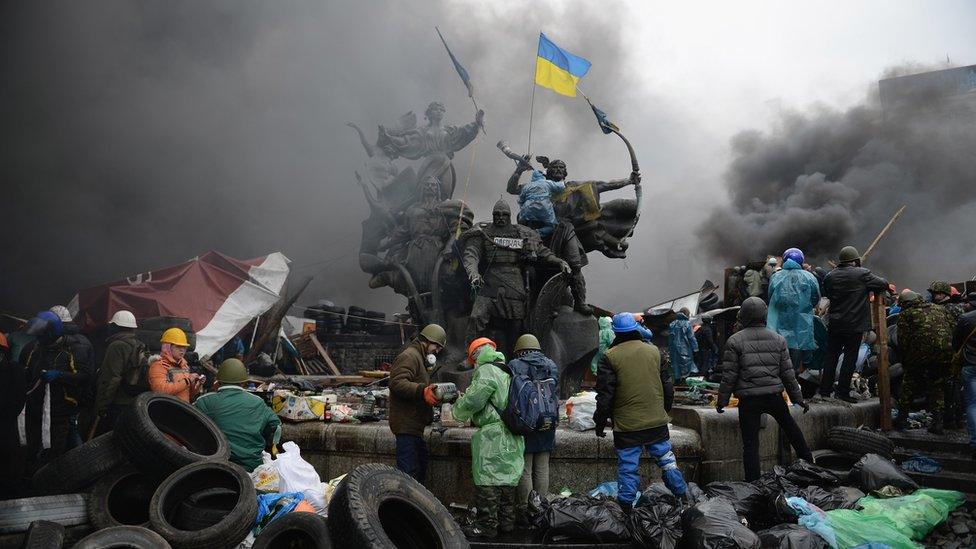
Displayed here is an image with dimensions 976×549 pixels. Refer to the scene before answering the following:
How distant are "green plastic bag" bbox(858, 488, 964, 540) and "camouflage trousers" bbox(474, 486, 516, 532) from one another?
2.76m

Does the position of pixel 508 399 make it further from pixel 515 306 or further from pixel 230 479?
pixel 515 306

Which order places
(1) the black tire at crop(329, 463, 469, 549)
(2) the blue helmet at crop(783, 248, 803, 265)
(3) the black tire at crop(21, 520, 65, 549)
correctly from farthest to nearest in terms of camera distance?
(2) the blue helmet at crop(783, 248, 803, 265) → (1) the black tire at crop(329, 463, 469, 549) → (3) the black tire at crop(21, 520, 65, 549)

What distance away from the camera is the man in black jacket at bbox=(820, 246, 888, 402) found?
291 inches

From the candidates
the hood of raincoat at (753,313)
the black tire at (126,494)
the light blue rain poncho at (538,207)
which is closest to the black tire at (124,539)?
the black tire at (126,494)

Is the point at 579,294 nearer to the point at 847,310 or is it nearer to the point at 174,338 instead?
the point at 847,310

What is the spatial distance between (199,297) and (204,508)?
9995mm

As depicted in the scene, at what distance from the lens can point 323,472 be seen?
629cm

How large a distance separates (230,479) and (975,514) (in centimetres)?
590

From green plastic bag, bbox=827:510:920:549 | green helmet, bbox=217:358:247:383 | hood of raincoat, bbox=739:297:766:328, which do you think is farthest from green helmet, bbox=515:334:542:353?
green plastic bag, bbox=827:510:920:549

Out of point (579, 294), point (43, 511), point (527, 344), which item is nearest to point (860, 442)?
point (527, 344)

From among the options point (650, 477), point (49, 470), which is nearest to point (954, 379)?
point (650, 477)

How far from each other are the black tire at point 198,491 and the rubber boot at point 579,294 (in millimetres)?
5458

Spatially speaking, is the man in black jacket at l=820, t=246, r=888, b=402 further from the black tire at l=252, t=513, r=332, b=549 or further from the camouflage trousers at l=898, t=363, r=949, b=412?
the black tire at l=252, t=513, r=332, b=549

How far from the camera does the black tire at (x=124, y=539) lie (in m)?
3.85
